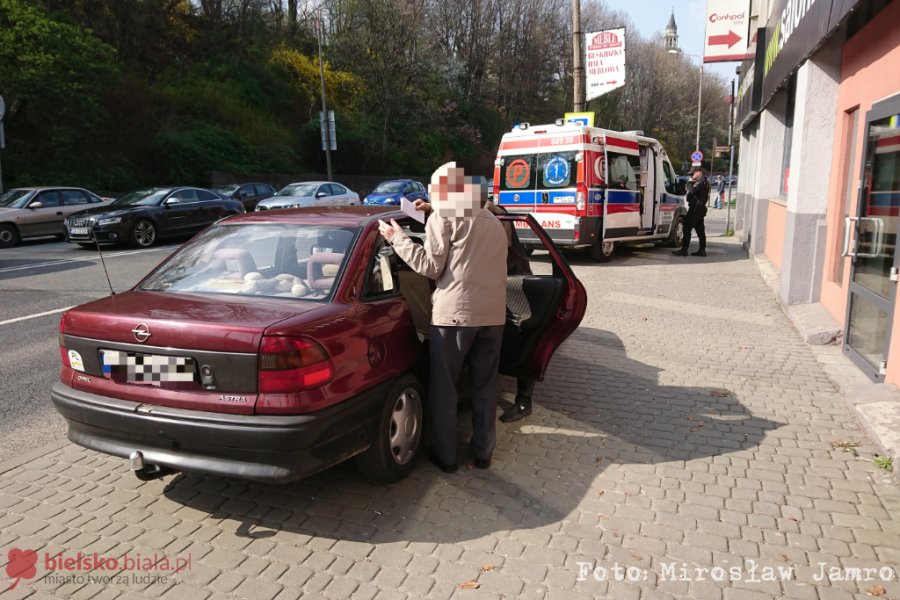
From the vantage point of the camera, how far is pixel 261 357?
10.0 ft

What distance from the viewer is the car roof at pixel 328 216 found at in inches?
159

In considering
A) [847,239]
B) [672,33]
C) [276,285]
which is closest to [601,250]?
[847,239]

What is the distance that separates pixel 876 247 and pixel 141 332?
6.02 metres

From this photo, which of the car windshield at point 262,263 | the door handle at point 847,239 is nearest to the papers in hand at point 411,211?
the car windshield at point 262,263

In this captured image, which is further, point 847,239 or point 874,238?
point 847,239

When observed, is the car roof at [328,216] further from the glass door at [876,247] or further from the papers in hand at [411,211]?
the glass door at [876,247]

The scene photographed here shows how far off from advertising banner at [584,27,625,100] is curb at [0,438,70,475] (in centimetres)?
1408

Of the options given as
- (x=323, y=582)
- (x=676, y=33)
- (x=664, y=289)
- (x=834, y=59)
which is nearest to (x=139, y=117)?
(x=664, y=289)

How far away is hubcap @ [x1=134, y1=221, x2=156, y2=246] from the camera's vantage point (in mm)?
15647

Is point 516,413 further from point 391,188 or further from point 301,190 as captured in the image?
point 391,188

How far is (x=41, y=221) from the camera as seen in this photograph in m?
16.8

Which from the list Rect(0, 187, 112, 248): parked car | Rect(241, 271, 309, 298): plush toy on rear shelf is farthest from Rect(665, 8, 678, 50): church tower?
Rect(241, 271, 309, 298): plush toy on rear shelf

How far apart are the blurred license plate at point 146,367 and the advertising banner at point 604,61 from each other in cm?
1434

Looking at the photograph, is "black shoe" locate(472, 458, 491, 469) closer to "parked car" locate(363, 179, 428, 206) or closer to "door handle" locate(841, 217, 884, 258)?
"door handle" locate(841, 217, 884, 258)
